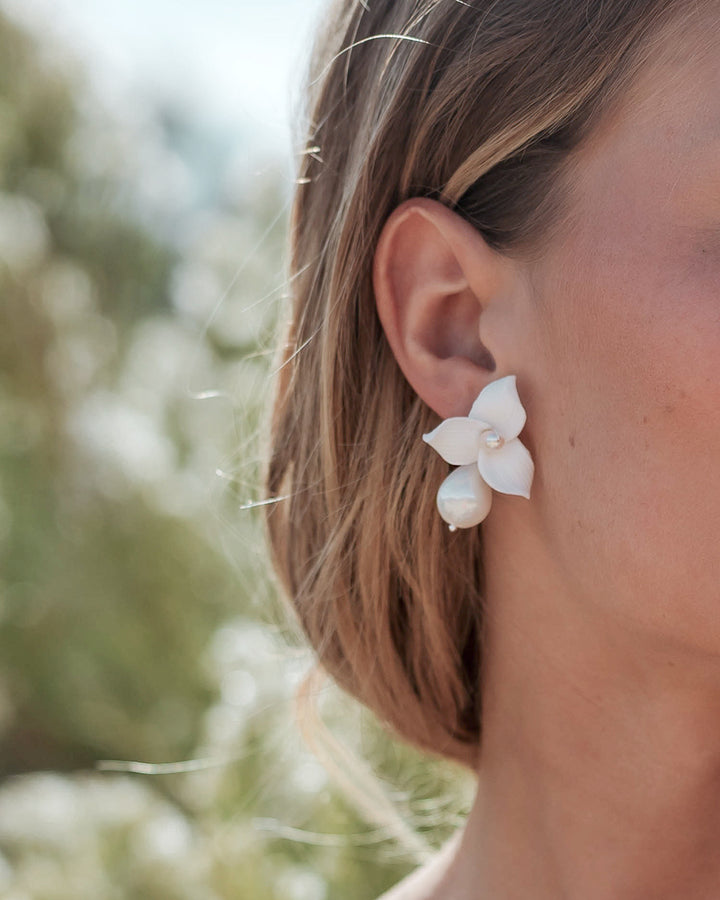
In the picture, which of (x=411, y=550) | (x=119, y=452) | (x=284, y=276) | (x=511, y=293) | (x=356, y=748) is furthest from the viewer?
(x=119, y=452)

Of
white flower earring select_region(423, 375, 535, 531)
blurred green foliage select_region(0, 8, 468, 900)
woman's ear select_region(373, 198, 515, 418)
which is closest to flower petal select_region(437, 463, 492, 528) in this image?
white flower earring select_region(423, 375, 535, 531)

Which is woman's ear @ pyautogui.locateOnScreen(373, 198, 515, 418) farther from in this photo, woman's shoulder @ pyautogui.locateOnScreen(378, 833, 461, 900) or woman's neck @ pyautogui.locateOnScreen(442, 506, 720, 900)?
woman's shoulder @ pyautogui.locateOnScreen(378, 833, 461, 900)

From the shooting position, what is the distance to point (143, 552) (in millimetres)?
4582

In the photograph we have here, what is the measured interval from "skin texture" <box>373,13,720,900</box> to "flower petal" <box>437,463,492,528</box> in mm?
71

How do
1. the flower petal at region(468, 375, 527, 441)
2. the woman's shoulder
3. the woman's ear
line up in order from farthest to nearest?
1. the woman's shoulder
2. the woman's ear
3. the flower petal at region(468, 375, 527, 441)

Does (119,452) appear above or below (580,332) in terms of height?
below

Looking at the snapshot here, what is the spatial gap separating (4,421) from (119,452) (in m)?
1.13

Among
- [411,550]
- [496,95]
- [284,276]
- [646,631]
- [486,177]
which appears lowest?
[411,550]

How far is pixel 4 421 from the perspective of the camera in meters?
5.43

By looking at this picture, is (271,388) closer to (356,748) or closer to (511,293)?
(511,293)

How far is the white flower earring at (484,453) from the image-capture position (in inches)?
55.5

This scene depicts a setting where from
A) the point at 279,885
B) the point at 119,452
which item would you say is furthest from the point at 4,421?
the point at 279,885

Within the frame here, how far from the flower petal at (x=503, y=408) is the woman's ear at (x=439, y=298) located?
0.06 metres

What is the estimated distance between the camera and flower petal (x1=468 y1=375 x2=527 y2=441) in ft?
4.60
